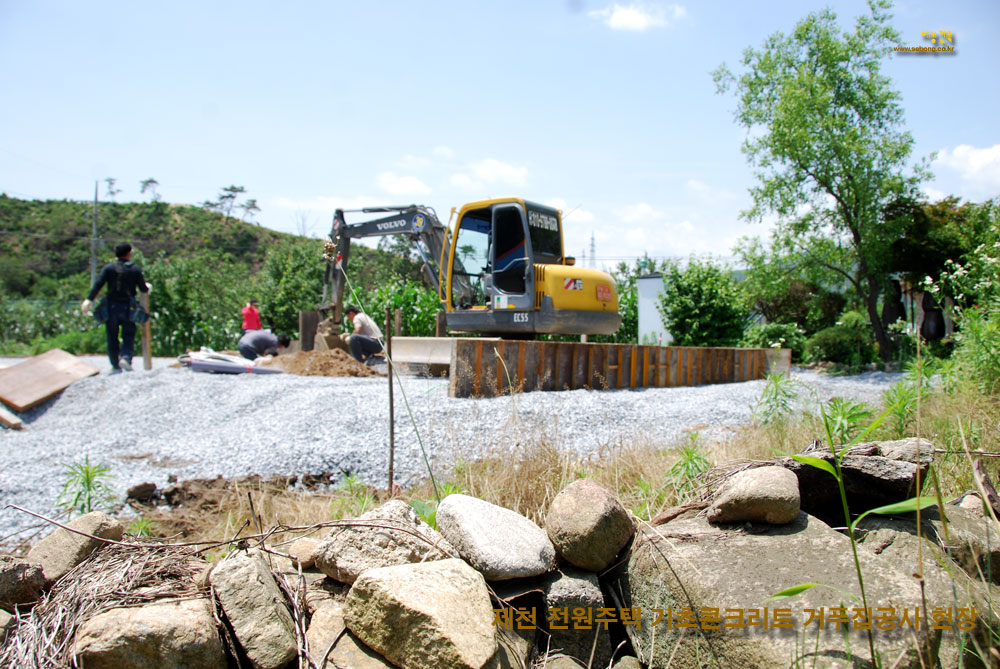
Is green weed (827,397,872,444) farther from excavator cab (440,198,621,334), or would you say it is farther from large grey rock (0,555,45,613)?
excavator cab (440,198,621,334)

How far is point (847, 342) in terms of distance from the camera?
15336mm

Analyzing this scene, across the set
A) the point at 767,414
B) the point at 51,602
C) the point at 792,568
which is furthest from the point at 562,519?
the point at 767,414

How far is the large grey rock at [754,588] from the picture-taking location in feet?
5.51

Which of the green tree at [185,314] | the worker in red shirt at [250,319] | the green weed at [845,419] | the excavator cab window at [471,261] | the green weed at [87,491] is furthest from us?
the green tree at [185,314]

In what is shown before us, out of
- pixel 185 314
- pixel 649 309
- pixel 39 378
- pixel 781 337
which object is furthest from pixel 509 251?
pixel 185 314

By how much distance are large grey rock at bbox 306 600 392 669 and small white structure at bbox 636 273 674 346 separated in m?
17.8

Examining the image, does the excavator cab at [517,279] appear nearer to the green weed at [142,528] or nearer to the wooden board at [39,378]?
the wooden board at [39,378]

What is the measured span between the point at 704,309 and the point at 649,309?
3.14 meters

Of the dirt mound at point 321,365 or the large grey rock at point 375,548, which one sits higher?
the dirt mound at point 321,365

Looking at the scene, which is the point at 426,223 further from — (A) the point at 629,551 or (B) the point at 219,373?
(A) the point at 629,551

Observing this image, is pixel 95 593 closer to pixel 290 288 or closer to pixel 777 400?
pixel 777 400

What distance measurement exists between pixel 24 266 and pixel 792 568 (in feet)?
199

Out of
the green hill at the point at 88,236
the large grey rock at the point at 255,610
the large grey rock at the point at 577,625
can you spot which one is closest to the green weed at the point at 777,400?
the large grey rock at the point at 577,625

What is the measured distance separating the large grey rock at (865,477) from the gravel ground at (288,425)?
1.52 m
